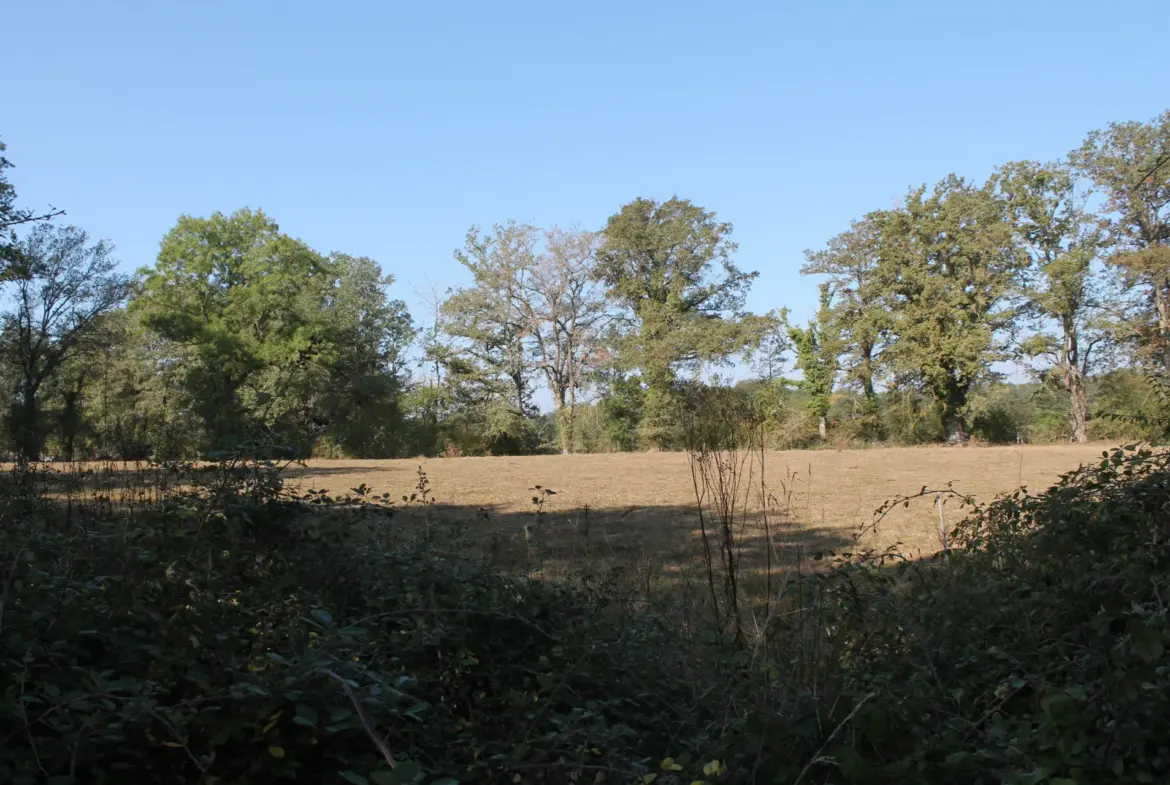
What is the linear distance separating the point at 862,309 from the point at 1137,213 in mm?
12158

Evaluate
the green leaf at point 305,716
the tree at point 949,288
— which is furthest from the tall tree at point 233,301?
the green leaf at point 305,716

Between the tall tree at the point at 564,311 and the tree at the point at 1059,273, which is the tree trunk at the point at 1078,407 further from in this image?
the tall tree at the point at 564,311

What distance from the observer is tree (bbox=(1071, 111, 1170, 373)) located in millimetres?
33000

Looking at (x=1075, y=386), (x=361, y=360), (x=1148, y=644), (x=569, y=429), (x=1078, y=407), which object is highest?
(x=361, y=360)

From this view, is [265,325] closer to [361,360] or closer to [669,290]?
[361,360]

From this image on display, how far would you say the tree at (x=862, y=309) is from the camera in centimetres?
4094

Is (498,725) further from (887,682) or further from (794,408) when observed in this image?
(794,408)

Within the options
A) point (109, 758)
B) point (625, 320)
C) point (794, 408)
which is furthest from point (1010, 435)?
point (109, 758)

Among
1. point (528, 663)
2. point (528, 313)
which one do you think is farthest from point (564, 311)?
point (528, 663)

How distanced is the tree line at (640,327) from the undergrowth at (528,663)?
29.4 meters

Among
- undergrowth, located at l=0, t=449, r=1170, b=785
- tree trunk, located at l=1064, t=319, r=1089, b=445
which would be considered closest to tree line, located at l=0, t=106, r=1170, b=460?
tree trunk, located at l=1064, t=319, r=1089, b=445

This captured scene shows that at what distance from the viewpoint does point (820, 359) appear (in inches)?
1663

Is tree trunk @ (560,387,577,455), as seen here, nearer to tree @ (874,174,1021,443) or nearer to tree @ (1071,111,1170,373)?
tree @ (874,174,1021,443)

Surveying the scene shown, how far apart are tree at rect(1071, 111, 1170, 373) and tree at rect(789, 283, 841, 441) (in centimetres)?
1244
